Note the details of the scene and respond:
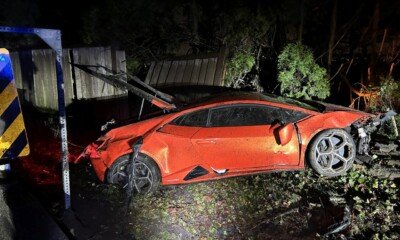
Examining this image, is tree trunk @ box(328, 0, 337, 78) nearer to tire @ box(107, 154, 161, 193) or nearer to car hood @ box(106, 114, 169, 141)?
car hood @ box(106, 114, 169, 141)

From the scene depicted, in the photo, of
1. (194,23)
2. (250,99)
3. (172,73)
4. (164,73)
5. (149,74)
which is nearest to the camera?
(250,99)

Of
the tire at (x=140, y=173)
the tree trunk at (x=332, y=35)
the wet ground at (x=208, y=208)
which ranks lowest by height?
the wet ground at (x=208, y=208)

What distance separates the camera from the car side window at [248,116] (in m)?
6.50

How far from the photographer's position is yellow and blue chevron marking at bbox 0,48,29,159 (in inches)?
167

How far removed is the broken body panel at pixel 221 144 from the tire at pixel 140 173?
0.27 ft

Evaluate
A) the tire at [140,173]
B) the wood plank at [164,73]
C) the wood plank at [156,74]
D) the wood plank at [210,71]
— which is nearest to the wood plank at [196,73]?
the wood plank at [210,71]

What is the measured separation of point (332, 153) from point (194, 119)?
2.32 metres

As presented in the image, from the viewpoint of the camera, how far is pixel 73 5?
15172 mm

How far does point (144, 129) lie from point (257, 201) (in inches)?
84.3

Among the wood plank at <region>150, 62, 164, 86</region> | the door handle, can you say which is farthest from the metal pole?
the wood plank at <region>150, 62, 164, 86</region>

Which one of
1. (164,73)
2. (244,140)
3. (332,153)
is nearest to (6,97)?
(244,140)

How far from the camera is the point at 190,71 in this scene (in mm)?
10625

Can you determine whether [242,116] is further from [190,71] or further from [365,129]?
[190,71]

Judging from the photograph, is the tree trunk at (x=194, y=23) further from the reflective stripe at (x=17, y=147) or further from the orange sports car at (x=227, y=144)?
the reflective stripe at (x=17, y=147)
